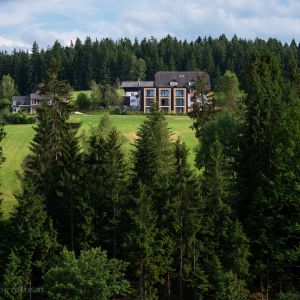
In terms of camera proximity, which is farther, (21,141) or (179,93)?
(179,93)

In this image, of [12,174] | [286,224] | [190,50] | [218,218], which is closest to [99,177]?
[218,218]

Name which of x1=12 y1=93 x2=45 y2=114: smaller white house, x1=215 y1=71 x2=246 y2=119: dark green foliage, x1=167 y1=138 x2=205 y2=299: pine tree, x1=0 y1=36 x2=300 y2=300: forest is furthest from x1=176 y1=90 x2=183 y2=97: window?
x1=167 y1=138 x2=205 y2=299: pine tree

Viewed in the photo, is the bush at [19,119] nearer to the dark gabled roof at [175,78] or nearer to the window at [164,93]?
the window at [164,93]

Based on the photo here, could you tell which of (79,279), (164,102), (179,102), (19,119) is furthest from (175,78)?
(79,279)

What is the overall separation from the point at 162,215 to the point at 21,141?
4472cm

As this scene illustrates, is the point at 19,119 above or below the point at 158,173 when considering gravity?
above

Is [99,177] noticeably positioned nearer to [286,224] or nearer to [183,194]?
[183,194]

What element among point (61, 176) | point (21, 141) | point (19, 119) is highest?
point (19, 119)

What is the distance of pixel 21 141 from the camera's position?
83.8 metres

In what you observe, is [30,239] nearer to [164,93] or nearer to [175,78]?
[164,93]

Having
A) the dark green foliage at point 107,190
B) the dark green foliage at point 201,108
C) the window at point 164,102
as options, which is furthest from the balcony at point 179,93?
the dark green foliage at point 107,190

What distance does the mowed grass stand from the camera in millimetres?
62219

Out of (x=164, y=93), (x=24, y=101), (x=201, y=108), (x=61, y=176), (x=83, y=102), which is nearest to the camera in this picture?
(x=61, y=176)

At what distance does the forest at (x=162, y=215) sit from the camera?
42.1 meters
